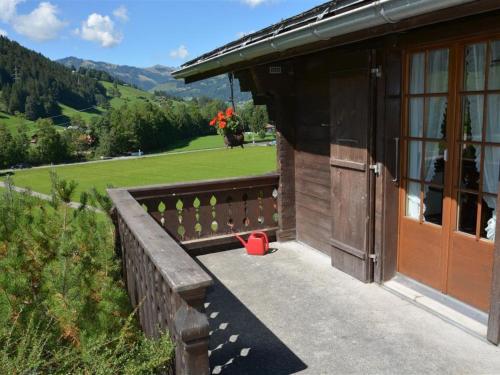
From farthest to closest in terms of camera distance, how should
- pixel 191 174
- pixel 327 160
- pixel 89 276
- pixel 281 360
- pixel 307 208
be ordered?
1. pixel 191 174
2. pixel 307 208
3. pixel 327 160
4. pixel 281 360
5. pixel 89 276

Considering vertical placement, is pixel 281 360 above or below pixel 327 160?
below

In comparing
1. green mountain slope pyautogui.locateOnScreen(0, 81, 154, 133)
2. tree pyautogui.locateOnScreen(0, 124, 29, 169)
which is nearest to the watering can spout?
tree pyautogui.locateOnScreen(0, 124, 29, 169)

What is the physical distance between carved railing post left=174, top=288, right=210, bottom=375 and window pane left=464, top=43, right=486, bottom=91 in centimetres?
271

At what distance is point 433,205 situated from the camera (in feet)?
13.3

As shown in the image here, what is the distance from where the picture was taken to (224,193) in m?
6.15

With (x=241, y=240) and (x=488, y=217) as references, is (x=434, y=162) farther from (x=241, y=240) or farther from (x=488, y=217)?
(x=241, y=240)

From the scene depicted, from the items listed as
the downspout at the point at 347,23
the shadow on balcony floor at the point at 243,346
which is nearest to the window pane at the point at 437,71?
the downspout at the point at 347,23

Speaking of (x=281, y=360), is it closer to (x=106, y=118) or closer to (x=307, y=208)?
(x=307, y=208)

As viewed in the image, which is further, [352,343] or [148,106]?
[148,106]

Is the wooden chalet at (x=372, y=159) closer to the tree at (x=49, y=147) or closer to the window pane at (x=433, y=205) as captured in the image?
the window pane at (x=433, y=205)

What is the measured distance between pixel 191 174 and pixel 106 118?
2260 inches

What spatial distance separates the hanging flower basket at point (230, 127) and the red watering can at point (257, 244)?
1322mm

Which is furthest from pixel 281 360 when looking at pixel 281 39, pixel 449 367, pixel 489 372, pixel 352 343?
pixel 281 39

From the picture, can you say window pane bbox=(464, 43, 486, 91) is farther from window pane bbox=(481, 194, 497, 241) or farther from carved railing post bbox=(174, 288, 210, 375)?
carved railing post bbox=(174, 288, 210, 375)
